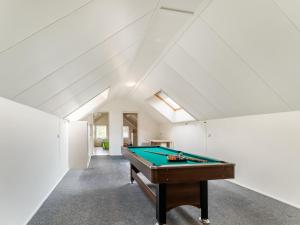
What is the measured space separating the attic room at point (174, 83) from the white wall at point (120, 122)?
4615 millimetres

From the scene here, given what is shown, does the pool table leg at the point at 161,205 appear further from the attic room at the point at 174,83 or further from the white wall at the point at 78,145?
the white wall at the point at 78,145

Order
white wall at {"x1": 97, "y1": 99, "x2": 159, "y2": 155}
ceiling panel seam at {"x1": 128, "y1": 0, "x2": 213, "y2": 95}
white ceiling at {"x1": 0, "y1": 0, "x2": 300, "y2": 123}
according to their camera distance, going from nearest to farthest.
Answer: white ceiling at {"x1": 0, "y1": 0, "x2": 300, "y2": 123} → ceiling panel seam at {"x1": 128, "y1": 0, "x2": 213, "y2": 95} → white wall at {"x1": 97, "y1": 99, "x2": 159, "y2": 155}

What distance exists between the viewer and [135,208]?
332 centimetres

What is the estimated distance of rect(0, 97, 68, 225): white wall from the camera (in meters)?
2.18

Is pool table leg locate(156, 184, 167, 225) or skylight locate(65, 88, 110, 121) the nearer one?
pool table leg locate(156, 184, 167, 225)

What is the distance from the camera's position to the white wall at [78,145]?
6.70 metres

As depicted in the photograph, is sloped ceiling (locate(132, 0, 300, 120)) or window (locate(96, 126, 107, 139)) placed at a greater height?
sloped ceiling (locate(132, 0, 300, 120))

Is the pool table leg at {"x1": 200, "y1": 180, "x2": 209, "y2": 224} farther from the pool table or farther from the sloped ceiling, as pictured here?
the sloped ceiling

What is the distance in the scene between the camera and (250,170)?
170 inches

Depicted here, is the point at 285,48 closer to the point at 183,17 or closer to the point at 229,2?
the point at 229,2

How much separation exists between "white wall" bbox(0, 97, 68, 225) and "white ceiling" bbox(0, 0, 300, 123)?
251 mm

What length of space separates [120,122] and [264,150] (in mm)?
6986

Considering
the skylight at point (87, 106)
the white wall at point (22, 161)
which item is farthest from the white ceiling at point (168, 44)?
the skylight at point (87, 106)

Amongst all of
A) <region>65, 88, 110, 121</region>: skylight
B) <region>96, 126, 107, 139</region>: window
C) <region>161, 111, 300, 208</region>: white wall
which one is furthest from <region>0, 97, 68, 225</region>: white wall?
<region>96, 126, 107, 139</region>: window
